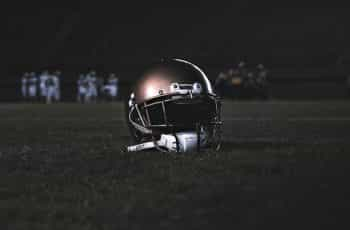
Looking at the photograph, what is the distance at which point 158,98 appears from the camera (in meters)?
7.00

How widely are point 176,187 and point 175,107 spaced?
209 centimetres

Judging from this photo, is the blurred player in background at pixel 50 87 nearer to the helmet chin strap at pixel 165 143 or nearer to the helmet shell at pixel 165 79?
the helmet shell at pixel 165 79

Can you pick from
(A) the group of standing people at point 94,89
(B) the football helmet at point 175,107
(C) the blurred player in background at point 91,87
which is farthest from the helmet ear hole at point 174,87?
(C) the blurred player in background at point 91,87

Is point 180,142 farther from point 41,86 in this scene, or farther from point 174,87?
point 41,86

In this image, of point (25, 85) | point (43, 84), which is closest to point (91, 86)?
point (43, 84)

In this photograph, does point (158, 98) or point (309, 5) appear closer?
point (158, 98)

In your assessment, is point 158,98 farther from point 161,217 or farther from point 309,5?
point 309,5

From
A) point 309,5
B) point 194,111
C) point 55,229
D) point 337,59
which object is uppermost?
point 309,5

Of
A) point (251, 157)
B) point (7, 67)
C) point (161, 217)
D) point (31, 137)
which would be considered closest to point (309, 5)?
point (7, 67)

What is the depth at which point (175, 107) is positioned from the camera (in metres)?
7.04

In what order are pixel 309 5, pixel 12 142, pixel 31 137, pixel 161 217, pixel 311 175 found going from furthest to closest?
pixel 309 5 < pixel 31 137 < pixel 12 142 < pixel 311 175 < pixel 161 217

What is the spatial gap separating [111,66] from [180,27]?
4.34 meters

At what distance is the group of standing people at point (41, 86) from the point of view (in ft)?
109

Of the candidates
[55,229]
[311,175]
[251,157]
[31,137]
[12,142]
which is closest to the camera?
[55,229]
